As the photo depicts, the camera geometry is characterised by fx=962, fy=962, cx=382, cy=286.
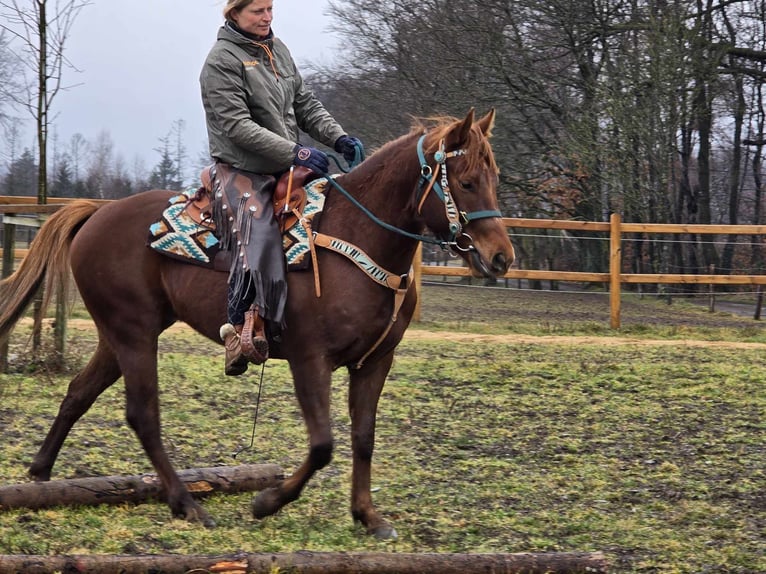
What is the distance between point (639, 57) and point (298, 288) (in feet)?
58.3

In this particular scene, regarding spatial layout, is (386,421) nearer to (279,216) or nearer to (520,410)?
Result: (520,410)

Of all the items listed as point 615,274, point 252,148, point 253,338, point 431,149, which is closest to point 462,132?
point 431,149

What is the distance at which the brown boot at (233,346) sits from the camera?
505cm

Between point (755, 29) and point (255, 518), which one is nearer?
point (255, 518)

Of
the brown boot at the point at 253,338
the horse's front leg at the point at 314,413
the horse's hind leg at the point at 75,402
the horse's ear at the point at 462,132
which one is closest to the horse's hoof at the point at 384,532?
the horse's front leg at the point at 314,413

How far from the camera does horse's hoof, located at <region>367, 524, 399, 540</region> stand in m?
5.01

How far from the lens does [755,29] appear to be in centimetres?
2241

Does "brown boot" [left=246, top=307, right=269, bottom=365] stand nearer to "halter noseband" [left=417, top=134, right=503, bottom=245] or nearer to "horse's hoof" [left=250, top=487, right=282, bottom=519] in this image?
"horse's hoof" [left=250, top=487, right=282, bottom=519]

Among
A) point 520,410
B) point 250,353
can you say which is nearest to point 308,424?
point 250,353

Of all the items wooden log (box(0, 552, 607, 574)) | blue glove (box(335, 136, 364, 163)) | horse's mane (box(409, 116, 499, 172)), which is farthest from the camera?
blue glove (box(335, 136, 364, 163))

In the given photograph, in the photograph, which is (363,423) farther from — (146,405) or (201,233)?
(201,233)

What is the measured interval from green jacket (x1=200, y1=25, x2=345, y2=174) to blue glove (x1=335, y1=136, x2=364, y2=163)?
31 centimetres

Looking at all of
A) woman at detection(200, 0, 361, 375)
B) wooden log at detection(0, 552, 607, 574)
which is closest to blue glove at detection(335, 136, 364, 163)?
woman at detection(200, 0, 361, 375)

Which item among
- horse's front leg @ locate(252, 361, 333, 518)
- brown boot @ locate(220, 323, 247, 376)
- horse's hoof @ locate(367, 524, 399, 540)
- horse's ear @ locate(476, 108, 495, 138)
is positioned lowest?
horse's hoof @ locate(367, 524, 399, 540)
